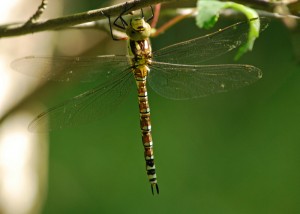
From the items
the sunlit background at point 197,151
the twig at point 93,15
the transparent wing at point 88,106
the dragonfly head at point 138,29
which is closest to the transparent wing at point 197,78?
the transparent wing at point 88,106

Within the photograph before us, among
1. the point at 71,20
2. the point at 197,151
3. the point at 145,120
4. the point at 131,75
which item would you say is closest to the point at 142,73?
the point at 131,75

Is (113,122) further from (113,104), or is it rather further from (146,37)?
(146,37)

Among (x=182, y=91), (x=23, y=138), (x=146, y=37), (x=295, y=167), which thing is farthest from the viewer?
(x=295, y=167)

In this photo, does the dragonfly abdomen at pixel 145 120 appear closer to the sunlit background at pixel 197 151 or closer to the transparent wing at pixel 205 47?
the transparent wing at pixel 205 47

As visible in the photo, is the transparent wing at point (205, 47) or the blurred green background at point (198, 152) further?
the blurred green background at point (198, 152)

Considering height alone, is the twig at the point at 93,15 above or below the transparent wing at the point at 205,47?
below

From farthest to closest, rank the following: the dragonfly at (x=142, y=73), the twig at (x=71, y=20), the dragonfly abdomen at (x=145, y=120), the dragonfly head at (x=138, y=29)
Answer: the dragonfly abdomen at (x=145, y=120), the dragonfly at (x=142, y=73), the dragonfly head at (x=138, y=29), the twig at (x=71, y=20)

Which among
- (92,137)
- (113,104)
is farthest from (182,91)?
(92,137)
